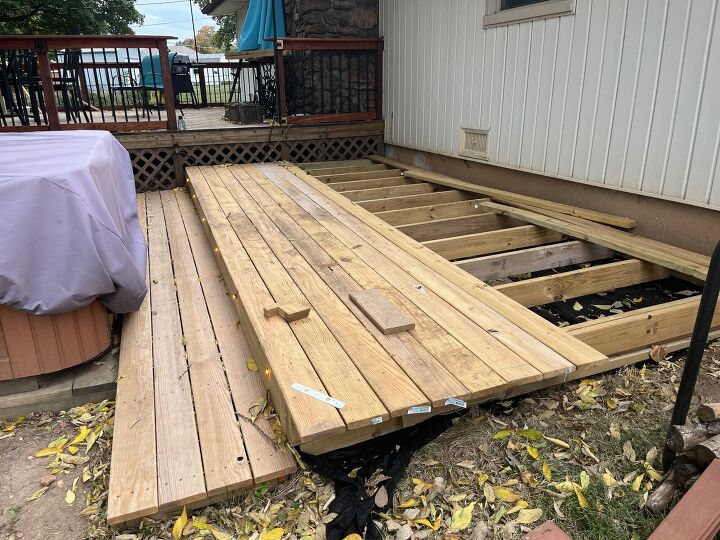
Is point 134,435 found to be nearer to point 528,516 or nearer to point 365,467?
point 365,467

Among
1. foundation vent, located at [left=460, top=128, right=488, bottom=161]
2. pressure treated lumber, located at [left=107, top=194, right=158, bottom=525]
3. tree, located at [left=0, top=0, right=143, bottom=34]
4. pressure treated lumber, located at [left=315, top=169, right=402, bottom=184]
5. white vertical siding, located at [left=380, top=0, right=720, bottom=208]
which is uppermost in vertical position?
tree, located at [left=0, top=0, right=143, bottom=34]

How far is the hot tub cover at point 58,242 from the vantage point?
218cm

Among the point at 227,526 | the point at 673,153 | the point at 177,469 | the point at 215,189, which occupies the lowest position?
the point at 227,526

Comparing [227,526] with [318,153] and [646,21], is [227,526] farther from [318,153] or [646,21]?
[318,153]

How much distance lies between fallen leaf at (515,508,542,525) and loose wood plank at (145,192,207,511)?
1063 millimetres

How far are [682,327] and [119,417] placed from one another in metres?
2.76

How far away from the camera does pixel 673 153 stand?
350 centimetres

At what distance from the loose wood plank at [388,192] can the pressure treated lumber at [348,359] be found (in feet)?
6.87

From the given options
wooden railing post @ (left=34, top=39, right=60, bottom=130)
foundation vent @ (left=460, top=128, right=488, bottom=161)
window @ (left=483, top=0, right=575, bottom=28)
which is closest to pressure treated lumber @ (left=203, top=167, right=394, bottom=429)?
foundation vent @ (left=460, top=128, right=488, bottom=161)

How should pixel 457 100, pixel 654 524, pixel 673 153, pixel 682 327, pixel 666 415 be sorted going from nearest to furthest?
1. pixel 654 524
2. pixel 666 415
3. pixel 682 327
4. pixel 673 153
5. pixel 457 100

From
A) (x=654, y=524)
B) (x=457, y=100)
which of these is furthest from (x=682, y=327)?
(x=457, y=100)

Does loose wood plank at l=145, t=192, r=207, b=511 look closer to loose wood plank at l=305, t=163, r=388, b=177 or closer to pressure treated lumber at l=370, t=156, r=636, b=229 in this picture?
pressure treated lumber at l=370, t=156, r=636, b=229

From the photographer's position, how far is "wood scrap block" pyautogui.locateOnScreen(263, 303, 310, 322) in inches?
94.6

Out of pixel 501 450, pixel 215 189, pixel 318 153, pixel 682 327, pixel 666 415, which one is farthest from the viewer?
pixel 318 153
